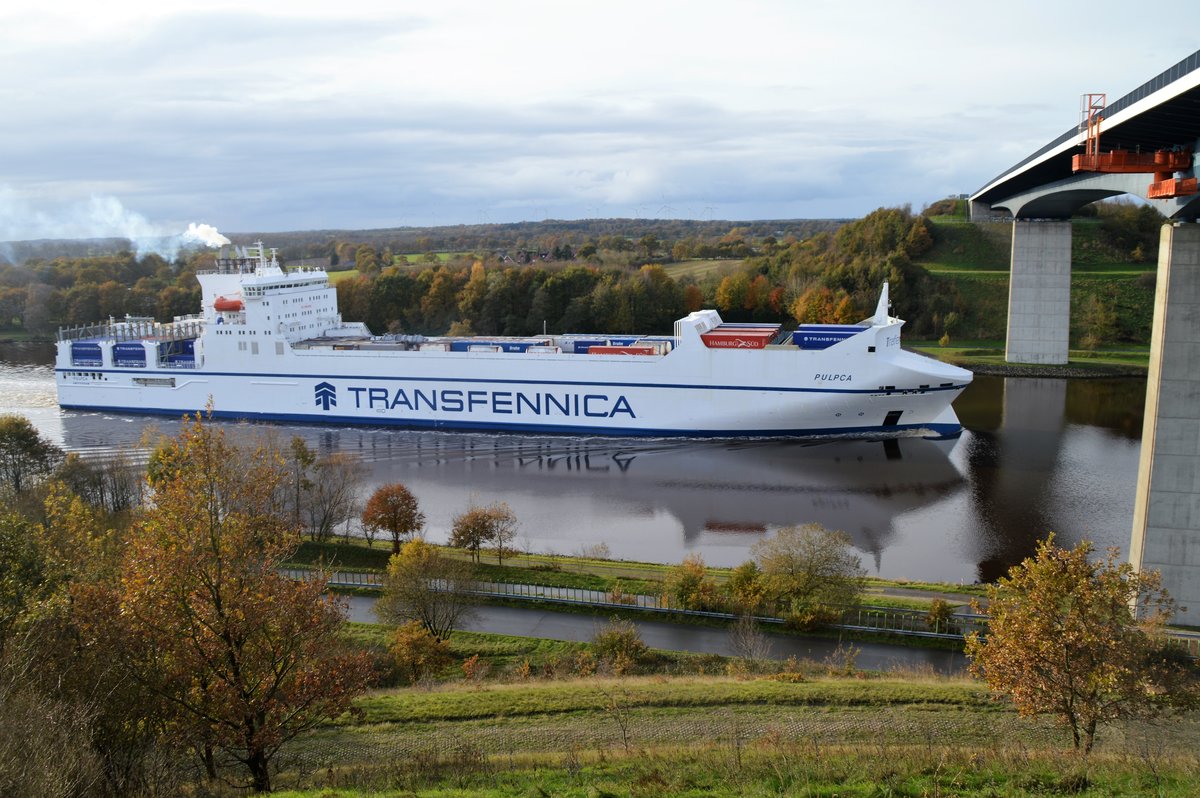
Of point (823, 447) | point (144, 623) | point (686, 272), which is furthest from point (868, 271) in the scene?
point (144, 623)

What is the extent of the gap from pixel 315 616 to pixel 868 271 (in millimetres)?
42766

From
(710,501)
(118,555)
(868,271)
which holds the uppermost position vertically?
(868,271)

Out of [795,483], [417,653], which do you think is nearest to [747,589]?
[417,653]

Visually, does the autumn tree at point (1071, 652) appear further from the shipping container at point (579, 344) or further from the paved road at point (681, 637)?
the shipping container at point (579, 344)

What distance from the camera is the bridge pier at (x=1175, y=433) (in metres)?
13.0

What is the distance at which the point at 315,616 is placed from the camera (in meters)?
7.26

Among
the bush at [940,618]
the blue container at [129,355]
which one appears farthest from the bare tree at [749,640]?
the blue container at [129,355]

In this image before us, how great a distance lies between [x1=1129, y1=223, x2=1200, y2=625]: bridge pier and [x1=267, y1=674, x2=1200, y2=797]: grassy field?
492 centimetres

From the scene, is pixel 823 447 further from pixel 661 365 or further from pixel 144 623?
pixel 144 623

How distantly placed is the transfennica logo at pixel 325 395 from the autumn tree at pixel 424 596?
58.1 ft

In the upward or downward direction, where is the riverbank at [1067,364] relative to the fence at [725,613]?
upward

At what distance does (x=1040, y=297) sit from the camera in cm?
3875

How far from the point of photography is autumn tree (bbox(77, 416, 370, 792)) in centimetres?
667

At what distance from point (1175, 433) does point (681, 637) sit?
314 inches
